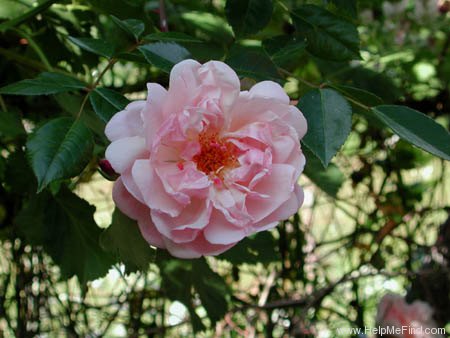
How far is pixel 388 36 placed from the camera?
1230 millimetres

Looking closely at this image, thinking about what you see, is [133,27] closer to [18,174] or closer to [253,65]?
[253,65]

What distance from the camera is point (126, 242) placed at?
0.44m

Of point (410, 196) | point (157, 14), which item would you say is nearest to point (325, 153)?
point (157, 14)

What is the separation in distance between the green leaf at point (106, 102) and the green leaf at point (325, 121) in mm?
124

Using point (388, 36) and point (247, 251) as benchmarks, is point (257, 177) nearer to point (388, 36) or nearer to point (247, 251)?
point (247, 251)

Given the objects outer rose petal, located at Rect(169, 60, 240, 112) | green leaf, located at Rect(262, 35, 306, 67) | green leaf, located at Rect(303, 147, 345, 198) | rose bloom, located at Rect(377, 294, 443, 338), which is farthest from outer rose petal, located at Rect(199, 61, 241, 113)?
rose bloom, located at Rect(377, 294, 443, 338)

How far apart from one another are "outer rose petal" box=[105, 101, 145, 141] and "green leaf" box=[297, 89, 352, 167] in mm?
108

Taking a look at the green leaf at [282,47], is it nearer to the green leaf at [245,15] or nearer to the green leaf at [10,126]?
the green leaf at [245,15]

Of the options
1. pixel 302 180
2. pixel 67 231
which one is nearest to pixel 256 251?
pixel 67 231

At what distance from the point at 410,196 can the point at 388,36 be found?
321mm

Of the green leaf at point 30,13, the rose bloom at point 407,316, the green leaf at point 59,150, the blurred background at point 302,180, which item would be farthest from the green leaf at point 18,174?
the rose bloom at point 407,316

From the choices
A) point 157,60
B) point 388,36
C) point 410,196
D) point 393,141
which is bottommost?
point 157,60

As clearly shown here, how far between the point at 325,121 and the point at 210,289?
37 cm

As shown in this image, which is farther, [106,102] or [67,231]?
[67,231]
